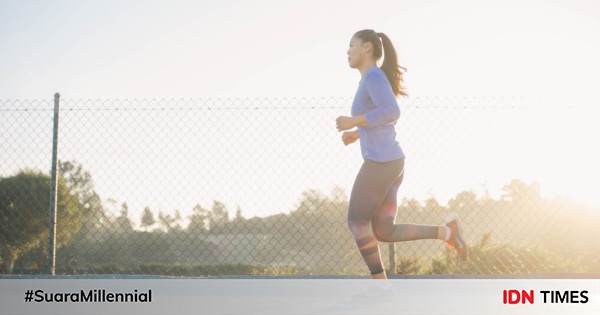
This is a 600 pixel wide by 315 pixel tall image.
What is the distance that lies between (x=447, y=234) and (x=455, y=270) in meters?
2.04

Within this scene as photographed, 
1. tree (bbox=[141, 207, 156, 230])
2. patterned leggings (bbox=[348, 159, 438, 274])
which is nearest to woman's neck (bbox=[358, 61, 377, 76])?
patterned leggings (bbox=[348, 159, 438, 274])

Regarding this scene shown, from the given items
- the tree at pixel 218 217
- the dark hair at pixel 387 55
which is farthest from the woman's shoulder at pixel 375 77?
the tree at pixel 218 217

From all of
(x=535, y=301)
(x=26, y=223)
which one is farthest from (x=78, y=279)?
(x=535, y=301)

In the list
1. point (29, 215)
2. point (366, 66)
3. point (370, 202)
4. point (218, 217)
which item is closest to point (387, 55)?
point (366, 66)

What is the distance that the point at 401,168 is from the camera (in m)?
2.91

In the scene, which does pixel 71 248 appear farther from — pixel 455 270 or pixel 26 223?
pixel 455 270

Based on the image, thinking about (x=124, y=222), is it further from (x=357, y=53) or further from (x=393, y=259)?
(x=357, y=53)

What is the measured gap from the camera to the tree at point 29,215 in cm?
536

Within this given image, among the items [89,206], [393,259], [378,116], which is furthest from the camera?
[89,206]

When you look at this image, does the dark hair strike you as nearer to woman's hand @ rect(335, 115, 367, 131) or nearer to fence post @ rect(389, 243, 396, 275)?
woman's hand @ rect(335, 115, 367, 131)

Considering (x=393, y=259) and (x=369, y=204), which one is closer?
(x=369, y=204)

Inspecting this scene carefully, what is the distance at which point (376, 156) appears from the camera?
9.33 feet

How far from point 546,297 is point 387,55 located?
Result: 4.92 feet

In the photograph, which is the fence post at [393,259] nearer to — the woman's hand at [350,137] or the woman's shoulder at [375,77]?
the woman's hand at [350,137]
